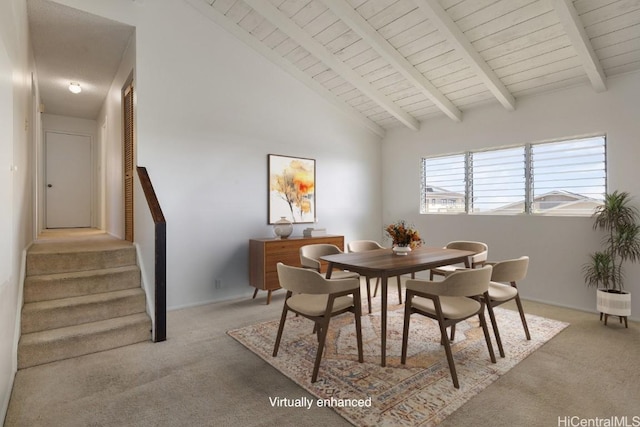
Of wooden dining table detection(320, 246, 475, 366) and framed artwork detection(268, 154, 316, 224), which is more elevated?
framed artwork detection(268, 154, 316, 224)

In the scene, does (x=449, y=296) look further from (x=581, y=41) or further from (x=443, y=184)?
(x=443, y=184)

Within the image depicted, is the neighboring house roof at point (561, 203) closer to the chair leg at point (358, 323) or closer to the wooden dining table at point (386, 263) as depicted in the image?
the wooden dining table at point (386, 263)

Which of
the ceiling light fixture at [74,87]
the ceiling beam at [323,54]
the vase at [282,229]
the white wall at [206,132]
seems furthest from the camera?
the ceiling light fixture at [74,87]

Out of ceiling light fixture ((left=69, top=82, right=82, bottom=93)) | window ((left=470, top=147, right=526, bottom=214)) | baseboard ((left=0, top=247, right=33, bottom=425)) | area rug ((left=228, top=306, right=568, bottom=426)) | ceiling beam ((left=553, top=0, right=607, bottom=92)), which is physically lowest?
Answer: area rug ((left=228, top=306, right=568, bottom=426))

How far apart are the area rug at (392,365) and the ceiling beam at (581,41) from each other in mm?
2713

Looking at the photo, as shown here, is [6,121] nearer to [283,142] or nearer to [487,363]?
[283,142]

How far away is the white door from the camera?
22.1 feet

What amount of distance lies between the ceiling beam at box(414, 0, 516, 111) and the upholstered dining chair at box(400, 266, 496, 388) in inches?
99.1

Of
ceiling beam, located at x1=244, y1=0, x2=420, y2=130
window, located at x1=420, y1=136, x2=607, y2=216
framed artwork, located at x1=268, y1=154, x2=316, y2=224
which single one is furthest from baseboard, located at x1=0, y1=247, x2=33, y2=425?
window, located at x1=420, y1=136, x2=607, y2=216

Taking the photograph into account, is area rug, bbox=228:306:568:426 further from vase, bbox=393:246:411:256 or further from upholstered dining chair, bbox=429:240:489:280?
vase, bbox=393:246:411:256

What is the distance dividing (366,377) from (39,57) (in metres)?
5.38

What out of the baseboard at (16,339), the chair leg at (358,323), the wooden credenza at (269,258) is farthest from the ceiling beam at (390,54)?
the baseboard at (16,339)

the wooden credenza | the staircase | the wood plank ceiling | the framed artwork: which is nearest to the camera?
the staircase

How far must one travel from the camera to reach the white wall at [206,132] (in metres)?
3.98
